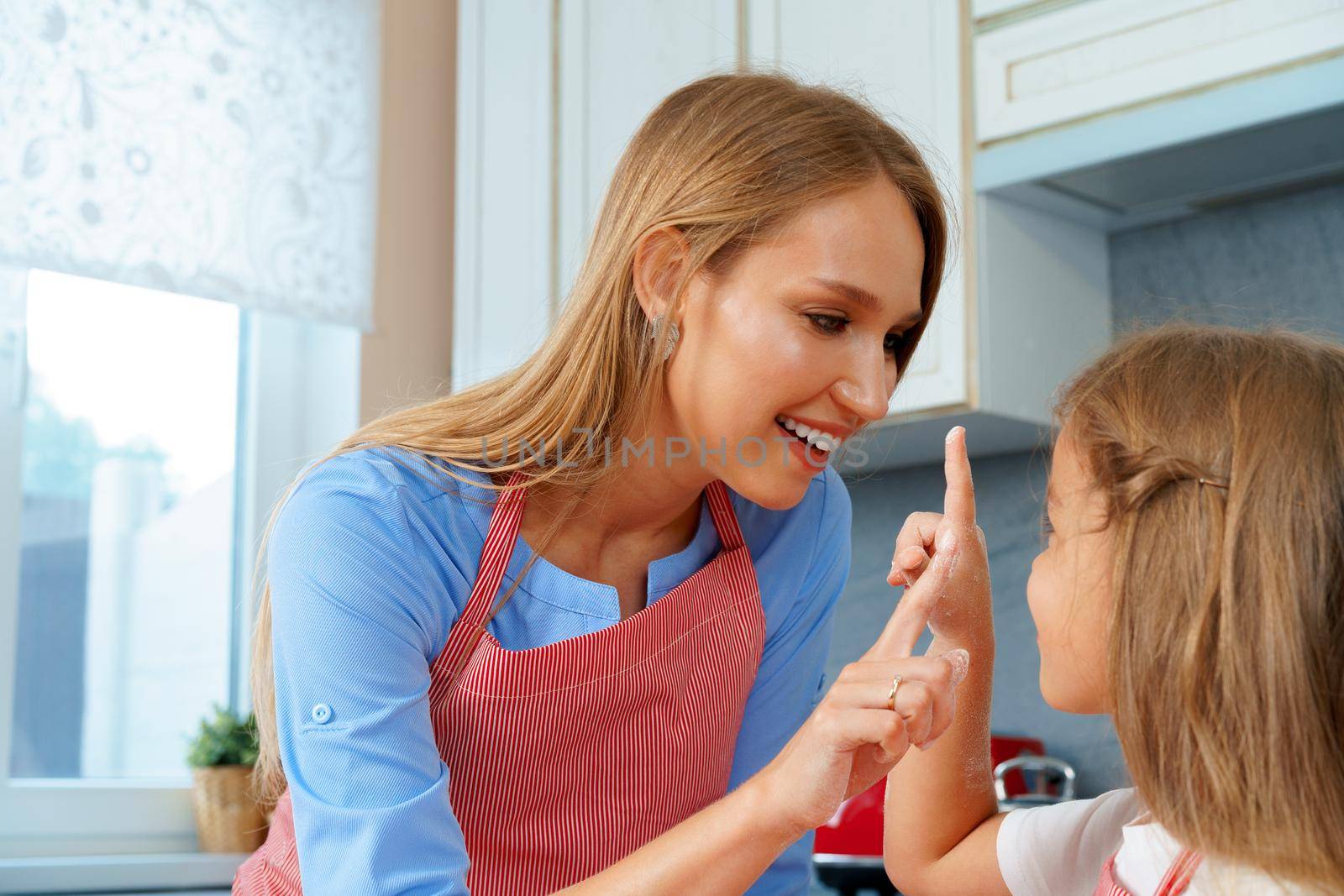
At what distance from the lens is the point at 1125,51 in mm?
1717

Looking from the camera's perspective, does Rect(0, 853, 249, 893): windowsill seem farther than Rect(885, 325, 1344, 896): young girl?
Yes

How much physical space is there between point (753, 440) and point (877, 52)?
1056 mm

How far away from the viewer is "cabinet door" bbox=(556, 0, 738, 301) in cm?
225

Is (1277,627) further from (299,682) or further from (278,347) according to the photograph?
(278,347)

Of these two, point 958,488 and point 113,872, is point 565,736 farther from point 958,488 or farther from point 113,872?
point 113,872

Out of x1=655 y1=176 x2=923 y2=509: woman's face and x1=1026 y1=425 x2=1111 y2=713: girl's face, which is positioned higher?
x1=655 y1=176 x2=923 y2=509: woman's face

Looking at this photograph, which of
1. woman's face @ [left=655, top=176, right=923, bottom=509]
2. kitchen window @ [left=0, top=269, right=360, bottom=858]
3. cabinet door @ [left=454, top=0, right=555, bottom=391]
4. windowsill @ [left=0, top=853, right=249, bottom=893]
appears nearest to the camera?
woman's face @ [left=655, top=176, right=923, bottom=509]

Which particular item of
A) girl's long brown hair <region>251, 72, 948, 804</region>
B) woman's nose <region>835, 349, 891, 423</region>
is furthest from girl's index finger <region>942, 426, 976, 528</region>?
girl's long brown hair <region>251, 72, 948, 804</region>

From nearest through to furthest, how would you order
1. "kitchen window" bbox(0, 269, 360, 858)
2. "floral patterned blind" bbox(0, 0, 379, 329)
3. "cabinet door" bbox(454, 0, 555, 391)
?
"floral patterned blind" bbox(0, 0, 379, 329), "kitchen window" bbox(0, 269, 360, 858), "cabinet door" bbox(454, 0, 555, 391)

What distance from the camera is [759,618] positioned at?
1.27 metres

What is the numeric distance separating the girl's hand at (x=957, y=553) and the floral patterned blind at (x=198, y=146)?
1.47 m

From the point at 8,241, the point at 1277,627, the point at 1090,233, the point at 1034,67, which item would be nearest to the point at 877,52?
the point at 1034,67

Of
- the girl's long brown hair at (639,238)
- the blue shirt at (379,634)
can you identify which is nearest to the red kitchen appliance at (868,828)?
the blue shirt at (379,634)

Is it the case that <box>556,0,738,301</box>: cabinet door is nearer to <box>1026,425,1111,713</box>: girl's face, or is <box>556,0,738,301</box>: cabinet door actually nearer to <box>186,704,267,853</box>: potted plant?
<box>186,704,267,853</box>: potted plant
